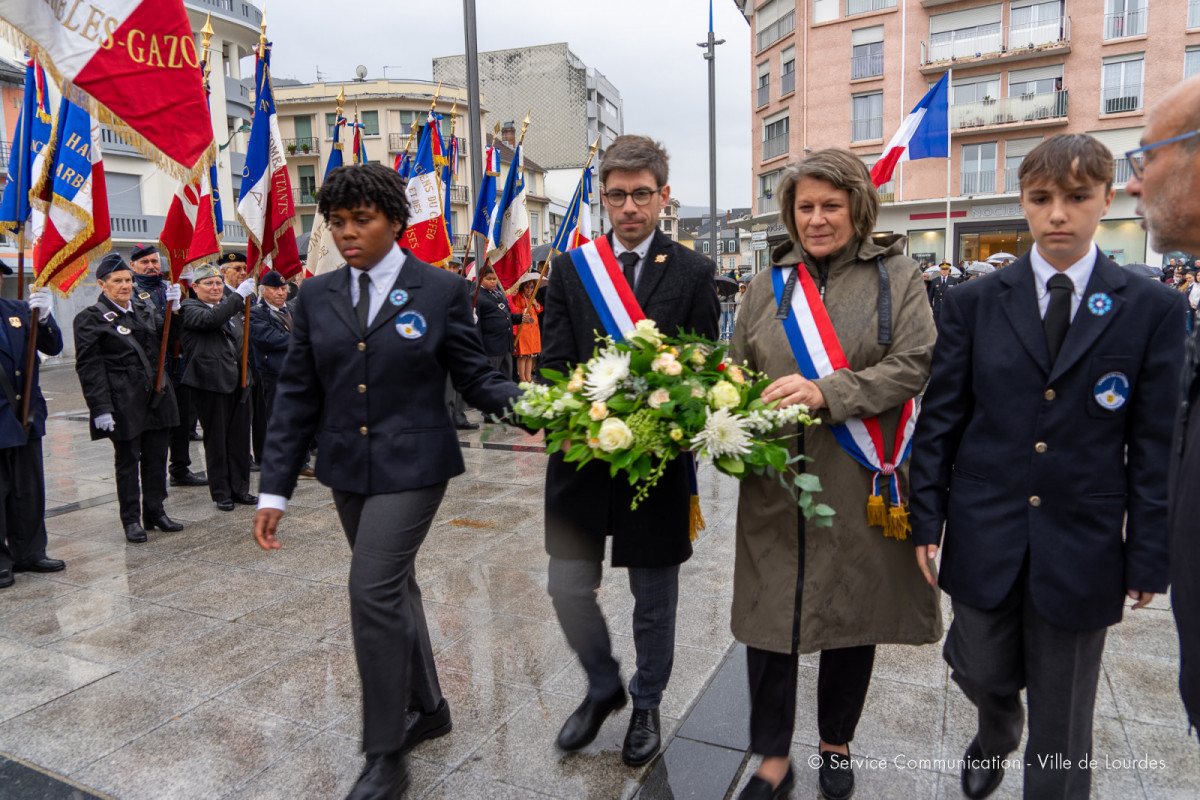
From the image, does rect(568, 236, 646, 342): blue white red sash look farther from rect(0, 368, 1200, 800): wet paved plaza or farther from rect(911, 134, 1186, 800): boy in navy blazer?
rect(911, 134, 1186, 800): boy in navy blazer

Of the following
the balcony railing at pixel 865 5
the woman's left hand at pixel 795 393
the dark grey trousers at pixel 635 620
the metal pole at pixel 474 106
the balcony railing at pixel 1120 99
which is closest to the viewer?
the woman's left hand at pixel 795 393

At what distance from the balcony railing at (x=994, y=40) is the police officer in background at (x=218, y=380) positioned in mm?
33967

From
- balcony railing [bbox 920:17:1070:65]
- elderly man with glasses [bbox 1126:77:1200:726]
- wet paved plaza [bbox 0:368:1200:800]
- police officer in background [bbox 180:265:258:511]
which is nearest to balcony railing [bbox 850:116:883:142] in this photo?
balcony railing [bbox 920:17:1070:65]

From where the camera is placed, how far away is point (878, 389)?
2.55 metres

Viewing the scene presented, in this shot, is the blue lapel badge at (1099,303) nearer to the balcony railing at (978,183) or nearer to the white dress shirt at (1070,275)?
the white dress shirt at (1070,275)

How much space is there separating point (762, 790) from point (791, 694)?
12.5 inches

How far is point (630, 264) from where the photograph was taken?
3.09 m

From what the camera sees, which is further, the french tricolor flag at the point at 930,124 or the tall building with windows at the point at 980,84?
the tall building with windows at the point at 980,84

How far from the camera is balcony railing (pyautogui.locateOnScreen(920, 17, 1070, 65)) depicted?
3188 cm

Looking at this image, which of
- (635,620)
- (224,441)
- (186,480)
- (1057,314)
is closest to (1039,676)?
(1057,314)

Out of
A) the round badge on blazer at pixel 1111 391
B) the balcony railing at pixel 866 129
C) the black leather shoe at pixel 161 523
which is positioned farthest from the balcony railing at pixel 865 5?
the round badge on blazer at pixel 1111 391

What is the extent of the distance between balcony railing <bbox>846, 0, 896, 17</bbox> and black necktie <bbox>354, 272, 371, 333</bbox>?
3737 centimetres

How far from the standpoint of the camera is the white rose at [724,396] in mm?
2408

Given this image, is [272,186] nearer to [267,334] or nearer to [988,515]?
[267,334]
